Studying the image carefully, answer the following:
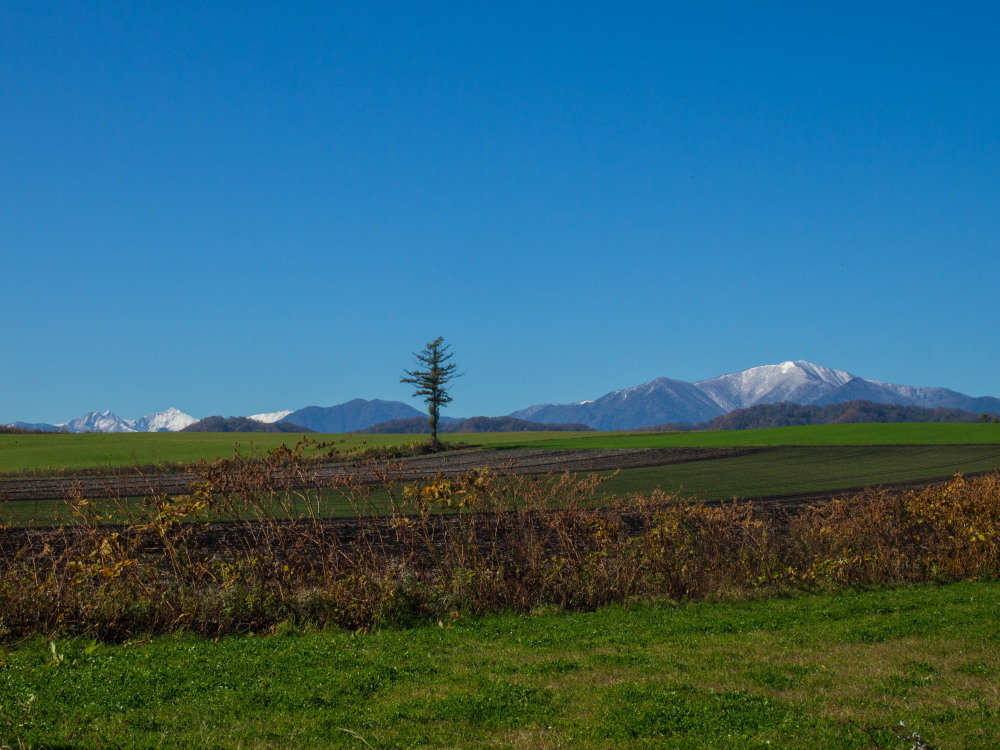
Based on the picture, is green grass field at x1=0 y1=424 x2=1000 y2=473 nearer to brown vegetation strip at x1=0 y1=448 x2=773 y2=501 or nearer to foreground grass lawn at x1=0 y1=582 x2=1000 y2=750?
brown vegetation strip at x1=0 y1=448 x2=773 y2=501

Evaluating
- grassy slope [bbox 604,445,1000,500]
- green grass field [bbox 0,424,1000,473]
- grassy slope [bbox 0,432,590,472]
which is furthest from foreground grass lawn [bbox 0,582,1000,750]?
green grass field [bbox 0,424,1000,473]

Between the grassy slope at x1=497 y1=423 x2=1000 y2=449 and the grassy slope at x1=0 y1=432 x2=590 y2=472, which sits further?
the grassy slope at x1=497 y1=423 x2=1000 y2=449

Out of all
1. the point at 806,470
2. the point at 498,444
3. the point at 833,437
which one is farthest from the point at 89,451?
the point at 833,437

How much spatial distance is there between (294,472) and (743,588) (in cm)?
741

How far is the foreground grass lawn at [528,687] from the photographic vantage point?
19.6 feet

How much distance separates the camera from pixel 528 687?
7184mm

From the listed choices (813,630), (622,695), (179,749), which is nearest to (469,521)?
(813,630)

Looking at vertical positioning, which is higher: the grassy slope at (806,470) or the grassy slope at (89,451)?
the grassy slope at (89,451)

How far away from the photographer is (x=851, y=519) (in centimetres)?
1566

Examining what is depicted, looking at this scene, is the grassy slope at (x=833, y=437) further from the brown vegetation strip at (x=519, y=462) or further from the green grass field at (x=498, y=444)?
the brown vegetation strip at (x=519, y=462)

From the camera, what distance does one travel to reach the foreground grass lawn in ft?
19.6

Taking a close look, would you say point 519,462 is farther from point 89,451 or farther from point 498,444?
point 89,451

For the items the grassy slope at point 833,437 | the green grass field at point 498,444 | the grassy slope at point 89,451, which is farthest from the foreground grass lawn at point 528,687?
the grassy slope at point 833,437

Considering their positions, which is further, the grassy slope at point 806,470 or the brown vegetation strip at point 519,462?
the brown vegetation strip at point 519,462
